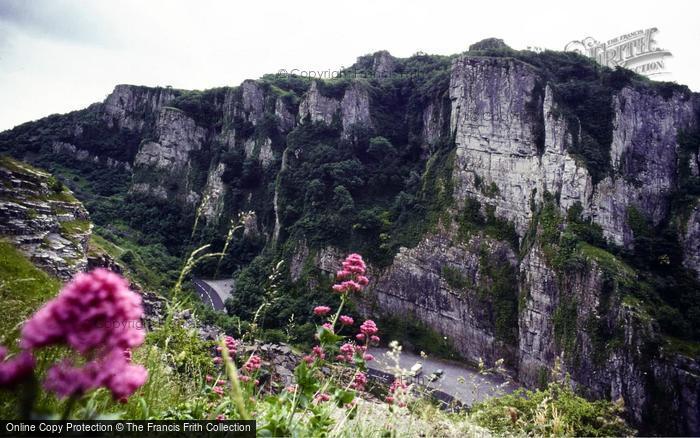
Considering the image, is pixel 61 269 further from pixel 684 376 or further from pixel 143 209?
pixel 143 209

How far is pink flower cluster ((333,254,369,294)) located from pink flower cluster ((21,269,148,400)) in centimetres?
213

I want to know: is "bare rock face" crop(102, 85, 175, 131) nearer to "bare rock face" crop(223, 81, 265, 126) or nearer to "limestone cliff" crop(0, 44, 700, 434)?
"bare rock face" crop(223, 81, 265, 126)

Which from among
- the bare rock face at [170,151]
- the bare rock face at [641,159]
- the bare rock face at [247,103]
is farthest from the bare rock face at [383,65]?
the bare rock face at [641,159]

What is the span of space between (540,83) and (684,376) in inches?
1055

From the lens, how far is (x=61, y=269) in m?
15.2

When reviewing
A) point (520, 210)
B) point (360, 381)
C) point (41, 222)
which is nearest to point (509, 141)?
point (520, 210)

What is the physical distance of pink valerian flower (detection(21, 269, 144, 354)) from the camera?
1.13m

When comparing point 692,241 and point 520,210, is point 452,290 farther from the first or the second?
point 692,241

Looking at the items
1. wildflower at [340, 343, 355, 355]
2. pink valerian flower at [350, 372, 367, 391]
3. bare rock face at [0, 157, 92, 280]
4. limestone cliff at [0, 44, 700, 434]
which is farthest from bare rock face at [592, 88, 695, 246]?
bare rock face at [0, 157, 92, 280]

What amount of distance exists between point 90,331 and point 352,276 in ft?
8.15

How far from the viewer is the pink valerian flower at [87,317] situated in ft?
3.71

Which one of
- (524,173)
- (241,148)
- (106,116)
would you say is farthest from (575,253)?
(106,116)

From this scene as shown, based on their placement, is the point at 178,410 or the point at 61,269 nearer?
the point at 178,410

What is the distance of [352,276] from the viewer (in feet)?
11.5
